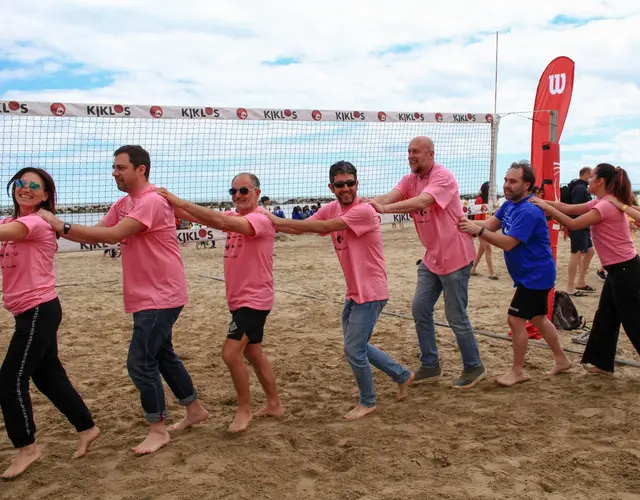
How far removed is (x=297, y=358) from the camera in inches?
211

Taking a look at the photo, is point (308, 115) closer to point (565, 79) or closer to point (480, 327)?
point (565, 79)

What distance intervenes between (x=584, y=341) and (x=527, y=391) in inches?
60.7

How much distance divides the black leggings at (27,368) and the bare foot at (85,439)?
24cm

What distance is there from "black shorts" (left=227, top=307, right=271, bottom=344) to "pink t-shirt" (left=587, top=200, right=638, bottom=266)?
2.50 metres

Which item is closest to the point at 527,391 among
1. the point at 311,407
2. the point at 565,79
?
the point at 311,407

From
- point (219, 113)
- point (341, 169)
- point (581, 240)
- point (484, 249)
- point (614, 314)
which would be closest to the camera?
point (341, 169)

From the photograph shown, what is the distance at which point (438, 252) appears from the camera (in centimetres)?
430

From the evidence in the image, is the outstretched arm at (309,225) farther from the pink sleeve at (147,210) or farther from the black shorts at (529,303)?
the black shorts at (529,303)

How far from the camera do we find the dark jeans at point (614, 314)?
4309 millimetres

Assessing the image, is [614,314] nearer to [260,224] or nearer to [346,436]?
[346,436]

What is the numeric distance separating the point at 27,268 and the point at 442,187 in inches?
102

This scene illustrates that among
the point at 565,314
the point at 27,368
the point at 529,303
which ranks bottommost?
the point at 565,314

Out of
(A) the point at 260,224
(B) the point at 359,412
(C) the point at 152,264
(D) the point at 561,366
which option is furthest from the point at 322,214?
(D) the point at 561,366

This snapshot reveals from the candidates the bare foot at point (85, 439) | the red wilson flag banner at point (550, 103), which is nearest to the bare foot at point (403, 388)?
the bare foot at point (85, 439)
